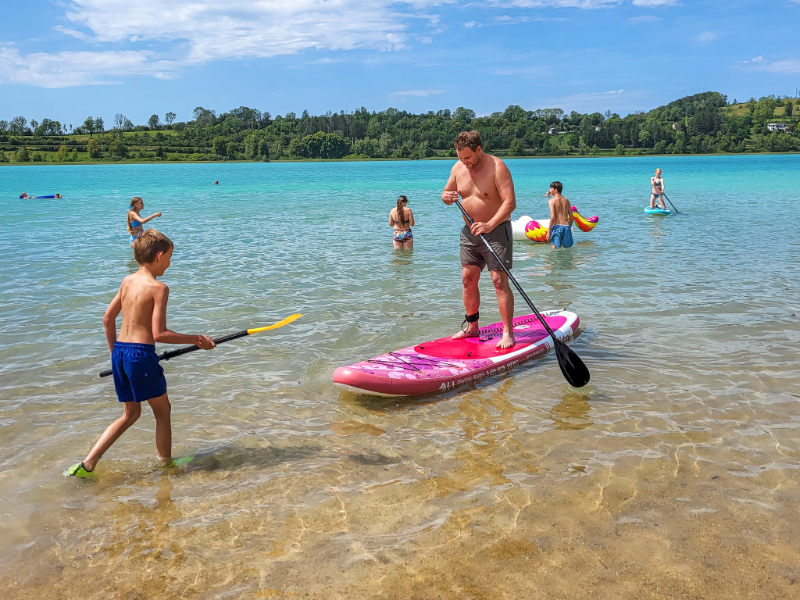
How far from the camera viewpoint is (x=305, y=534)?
3.74 metres

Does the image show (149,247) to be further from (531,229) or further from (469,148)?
(531,229)

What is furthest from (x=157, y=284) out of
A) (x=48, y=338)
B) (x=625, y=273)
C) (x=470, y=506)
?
(x=625, y=273)

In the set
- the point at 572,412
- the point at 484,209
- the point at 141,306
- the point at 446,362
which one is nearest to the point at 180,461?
the point at 141,306

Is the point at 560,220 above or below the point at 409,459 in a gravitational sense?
above

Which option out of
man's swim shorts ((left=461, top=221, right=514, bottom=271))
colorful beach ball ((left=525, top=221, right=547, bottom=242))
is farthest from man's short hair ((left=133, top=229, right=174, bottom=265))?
colorful beach ball ((left=525, top=221, right=547, bottom=242))

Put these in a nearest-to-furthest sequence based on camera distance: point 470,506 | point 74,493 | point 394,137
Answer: point 470,506 → point 74,493 → point 394,137

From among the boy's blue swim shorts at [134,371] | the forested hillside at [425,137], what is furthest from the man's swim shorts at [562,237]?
the forested hillside at [425,137]

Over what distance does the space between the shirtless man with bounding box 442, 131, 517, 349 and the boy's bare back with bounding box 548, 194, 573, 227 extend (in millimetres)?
8514

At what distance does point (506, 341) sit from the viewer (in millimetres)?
6879

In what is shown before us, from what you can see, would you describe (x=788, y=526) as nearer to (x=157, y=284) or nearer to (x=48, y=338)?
(x=157, y=284)

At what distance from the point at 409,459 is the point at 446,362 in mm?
1799

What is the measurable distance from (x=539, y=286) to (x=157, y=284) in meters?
8.08

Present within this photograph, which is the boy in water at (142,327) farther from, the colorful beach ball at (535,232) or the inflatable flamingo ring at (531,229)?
the colorful beach ball at (535,232)

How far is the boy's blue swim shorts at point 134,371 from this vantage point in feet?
13.3
